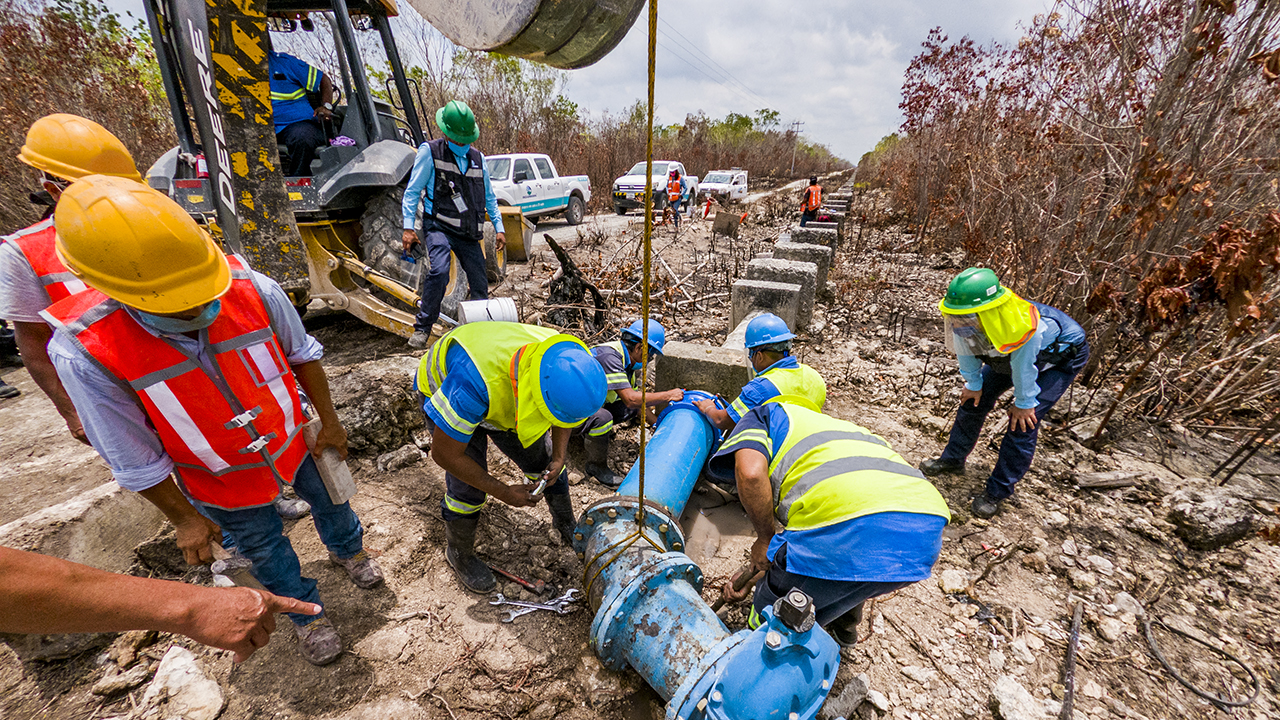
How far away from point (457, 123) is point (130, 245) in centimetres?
266

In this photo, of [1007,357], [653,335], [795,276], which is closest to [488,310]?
[653,335]

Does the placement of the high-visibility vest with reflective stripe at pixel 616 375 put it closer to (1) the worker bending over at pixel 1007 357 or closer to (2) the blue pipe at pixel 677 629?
(2) the blue pipe at pixel 677 629

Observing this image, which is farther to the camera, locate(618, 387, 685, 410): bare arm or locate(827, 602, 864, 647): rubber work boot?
locate(618, 387, 685, 410): bare arm

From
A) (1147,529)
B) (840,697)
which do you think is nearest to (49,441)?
(840,697)

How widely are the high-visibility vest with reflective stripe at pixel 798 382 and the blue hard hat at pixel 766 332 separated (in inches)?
6.5

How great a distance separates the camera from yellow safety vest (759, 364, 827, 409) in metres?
2.29

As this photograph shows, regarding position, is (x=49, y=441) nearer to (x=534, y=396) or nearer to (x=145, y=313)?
(x=145, y=313)

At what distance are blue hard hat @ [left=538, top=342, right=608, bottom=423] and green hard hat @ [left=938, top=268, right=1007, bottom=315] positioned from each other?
6.70 feet

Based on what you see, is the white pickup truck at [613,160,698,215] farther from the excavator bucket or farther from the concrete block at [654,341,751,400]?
the excavator bucket

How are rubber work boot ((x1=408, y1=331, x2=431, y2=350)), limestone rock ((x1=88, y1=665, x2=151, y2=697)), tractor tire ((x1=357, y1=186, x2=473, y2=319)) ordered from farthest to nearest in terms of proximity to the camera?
tractor tire ((x1=357, y1=186, x2=473, y2=319))
rubber work boot ((x1=408, y1=331, x2=431, y2=350))
limestone rock ((x1=88, y1=665, x2=151, y2=697))

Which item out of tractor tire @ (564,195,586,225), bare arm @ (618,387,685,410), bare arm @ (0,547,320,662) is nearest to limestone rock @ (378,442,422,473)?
bare arm @ (618,387,685,410)

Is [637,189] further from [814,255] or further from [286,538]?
[286,538]

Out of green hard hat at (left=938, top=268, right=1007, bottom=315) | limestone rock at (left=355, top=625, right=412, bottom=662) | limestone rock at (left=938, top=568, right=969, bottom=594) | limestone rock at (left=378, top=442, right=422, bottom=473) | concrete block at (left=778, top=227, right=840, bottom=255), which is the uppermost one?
green hard hat at (left=938, top=268, right=1007, bottom=315)

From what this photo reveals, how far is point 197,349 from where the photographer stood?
1402mm
